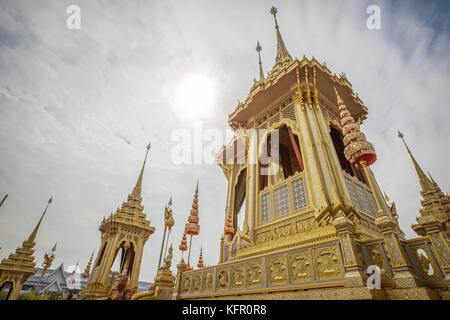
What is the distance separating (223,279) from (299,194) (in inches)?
164

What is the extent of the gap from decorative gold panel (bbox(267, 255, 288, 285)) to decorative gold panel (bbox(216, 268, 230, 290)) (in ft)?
5.07

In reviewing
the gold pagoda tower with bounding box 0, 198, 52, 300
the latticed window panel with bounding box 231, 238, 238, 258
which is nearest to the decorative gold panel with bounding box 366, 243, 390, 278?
the latticed window panel with bounding box 231, 238, 238, 258

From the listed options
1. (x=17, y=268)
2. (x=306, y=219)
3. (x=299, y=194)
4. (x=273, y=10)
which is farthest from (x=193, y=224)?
(x=17, y=268)

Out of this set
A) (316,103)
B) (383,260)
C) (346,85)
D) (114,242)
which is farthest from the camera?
(114,242)

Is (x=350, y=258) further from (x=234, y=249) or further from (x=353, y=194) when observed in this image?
(x=234, y=249)

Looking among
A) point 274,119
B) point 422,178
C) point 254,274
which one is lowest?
point 254,274

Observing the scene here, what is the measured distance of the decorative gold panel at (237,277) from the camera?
5961 mm

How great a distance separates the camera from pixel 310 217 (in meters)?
7.08

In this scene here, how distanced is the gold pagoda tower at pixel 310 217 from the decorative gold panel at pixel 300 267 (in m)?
0.02
